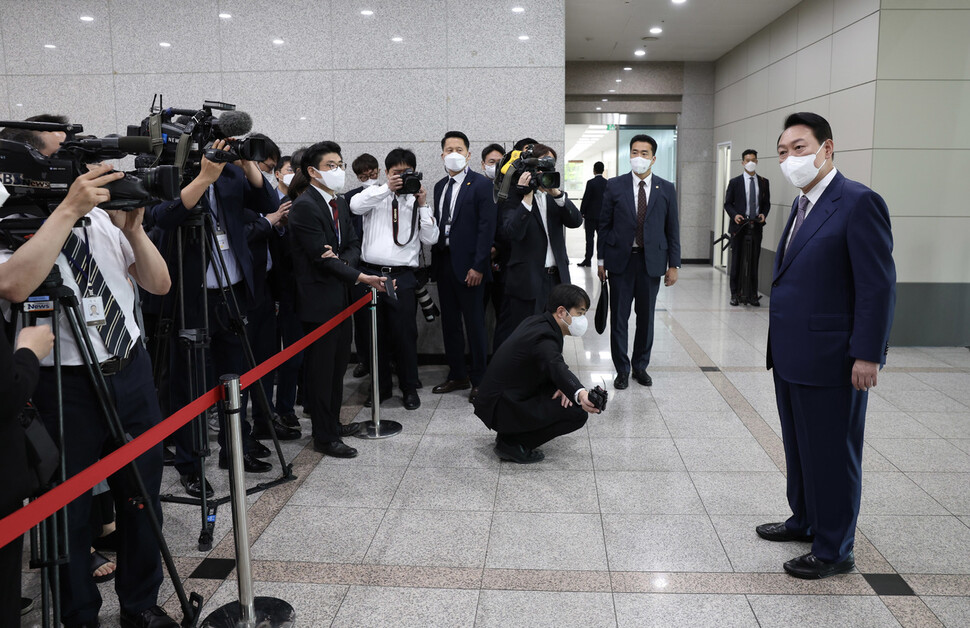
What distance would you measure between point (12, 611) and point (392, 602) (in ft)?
4.14

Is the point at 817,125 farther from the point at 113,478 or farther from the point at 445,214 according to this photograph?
the point at 445,214

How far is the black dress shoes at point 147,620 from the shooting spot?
2.49m

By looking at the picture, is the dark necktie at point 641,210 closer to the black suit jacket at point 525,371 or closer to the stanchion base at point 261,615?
the black suit jacket at point 525,371

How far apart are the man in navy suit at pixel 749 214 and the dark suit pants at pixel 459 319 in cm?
496

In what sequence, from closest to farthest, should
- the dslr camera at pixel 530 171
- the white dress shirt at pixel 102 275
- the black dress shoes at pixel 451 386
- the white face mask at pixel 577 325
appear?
1. the white dress shirt at pixel 102 275
2. the white face mask at pixel 577 325
3. the dslr camera at pixel 530 171
4. the black dress shoes at pixel 451 386

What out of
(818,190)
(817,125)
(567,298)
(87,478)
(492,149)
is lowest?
(87,478)

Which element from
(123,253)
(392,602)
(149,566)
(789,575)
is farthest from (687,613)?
(123,253)

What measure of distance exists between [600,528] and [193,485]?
2053 millimetres

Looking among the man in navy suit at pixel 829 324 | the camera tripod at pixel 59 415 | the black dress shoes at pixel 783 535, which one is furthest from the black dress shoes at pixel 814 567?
the camera tripod at pixel 59 415

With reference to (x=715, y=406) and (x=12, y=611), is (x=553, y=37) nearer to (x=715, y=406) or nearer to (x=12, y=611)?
(x=715, y=406)

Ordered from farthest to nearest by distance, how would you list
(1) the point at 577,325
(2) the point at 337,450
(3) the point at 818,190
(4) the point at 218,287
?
(2) the point at 337,450
(1) the point at 577,325
(4) the point at 218,287
(3) the point at 818,190

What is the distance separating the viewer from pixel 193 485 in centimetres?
377

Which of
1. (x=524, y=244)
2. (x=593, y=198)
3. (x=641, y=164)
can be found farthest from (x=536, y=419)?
(x=593, y=198)

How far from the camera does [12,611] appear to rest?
179 centimetres
